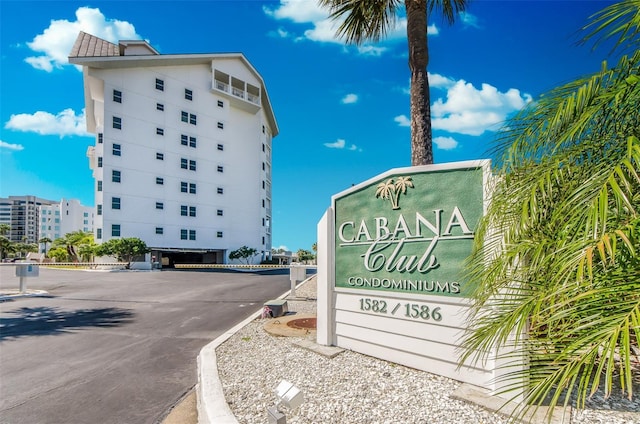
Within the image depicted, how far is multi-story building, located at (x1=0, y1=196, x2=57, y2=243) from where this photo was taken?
141 metres

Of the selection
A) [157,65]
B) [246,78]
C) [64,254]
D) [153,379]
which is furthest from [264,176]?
[153,379]

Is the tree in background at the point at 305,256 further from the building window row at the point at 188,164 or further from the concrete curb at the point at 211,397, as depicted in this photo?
the concrete curb at the point at 211,397

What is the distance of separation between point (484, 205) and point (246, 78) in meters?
47.2

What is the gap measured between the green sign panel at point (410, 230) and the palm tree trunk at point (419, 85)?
181 centimetres

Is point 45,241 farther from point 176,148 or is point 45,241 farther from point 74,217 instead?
point 176,148

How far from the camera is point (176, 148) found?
1534 inches

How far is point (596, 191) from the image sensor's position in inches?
82.0

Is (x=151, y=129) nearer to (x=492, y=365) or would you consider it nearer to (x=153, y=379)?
(x=153, y=379)

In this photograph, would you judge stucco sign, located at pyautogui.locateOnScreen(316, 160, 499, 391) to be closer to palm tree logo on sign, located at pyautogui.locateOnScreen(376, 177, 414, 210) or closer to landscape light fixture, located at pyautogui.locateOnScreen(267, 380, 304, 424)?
palm tree logo on sign, located at pyautogui.locateOnScreen(376, 177, 414, 210)

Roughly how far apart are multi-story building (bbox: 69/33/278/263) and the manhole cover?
32.5 m

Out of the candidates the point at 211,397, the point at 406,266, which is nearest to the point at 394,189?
the point at 406,266

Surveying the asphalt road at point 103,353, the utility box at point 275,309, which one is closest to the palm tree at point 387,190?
the asphalt road at point 103,353

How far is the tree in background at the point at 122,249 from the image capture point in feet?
101

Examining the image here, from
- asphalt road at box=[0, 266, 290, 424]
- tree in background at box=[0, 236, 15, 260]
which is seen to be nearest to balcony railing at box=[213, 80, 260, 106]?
asphalt road at box=[0, 266, 290, 424]
